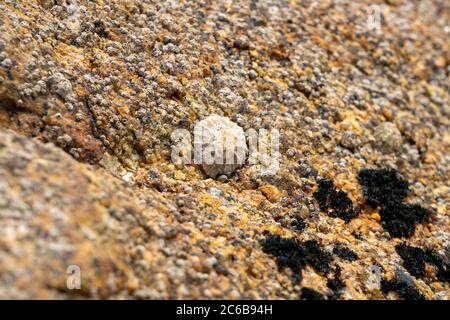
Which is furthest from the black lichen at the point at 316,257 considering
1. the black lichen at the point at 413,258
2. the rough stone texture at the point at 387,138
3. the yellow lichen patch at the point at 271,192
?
the rough stone texture at the point at 387,138

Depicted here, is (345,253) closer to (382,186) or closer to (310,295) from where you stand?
(310,295)

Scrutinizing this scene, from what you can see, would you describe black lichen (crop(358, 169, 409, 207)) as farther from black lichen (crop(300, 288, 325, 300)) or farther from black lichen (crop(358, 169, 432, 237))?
black lichen (crop(300, 288, 325, 300))

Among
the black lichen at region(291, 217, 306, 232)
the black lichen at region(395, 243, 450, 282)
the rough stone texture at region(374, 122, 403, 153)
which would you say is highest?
the rough stone texture at region(374, 122, 403, 153)

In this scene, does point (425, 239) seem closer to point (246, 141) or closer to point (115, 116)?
point (246, 141)

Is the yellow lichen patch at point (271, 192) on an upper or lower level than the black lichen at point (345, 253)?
upper

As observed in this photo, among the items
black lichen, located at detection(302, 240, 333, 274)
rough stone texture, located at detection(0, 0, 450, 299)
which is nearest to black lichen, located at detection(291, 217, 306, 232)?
rough stone texture, located at detection(0, 0, 450, 299)

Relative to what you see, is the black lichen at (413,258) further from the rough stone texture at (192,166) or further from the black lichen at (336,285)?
the black lichen at (336,285)
